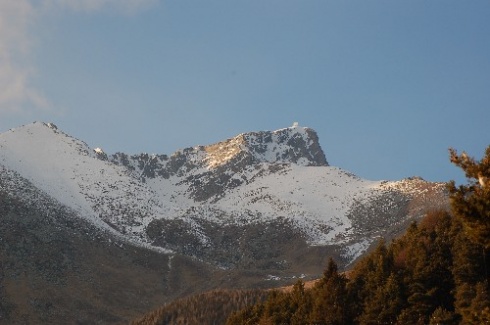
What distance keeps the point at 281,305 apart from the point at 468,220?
51.7 m

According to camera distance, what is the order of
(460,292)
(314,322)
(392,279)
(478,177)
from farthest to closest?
(314,322) → (392,279) → (460,292) → (478,177)

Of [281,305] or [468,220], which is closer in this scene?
[468,220]

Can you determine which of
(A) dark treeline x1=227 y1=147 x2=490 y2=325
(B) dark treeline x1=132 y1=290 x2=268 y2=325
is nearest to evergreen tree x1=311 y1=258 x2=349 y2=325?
(A) dark treeline x1=227 y1=147 x2=490 y2=325

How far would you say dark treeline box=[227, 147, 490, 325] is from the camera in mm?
56975

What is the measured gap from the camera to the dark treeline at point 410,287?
5698cm

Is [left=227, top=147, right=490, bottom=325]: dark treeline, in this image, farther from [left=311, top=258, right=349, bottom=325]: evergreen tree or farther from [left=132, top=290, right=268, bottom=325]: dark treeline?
[left=132, top=290, right=268, bottom=325]: dark treeline

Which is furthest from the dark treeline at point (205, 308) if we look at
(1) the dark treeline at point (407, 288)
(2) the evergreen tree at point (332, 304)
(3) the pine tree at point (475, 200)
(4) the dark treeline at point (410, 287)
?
(3) the pine tree at point (475, 200)

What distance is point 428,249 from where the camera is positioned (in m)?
64.0

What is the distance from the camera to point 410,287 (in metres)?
61.0

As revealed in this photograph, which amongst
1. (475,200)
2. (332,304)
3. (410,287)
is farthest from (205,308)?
(475,200)

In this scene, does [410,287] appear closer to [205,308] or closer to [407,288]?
[407,288]

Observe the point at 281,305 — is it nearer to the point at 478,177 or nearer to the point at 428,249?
the point at 428,249

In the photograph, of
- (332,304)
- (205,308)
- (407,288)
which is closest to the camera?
(407,288)

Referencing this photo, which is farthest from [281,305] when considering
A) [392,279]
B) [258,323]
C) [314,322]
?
[392,279]
